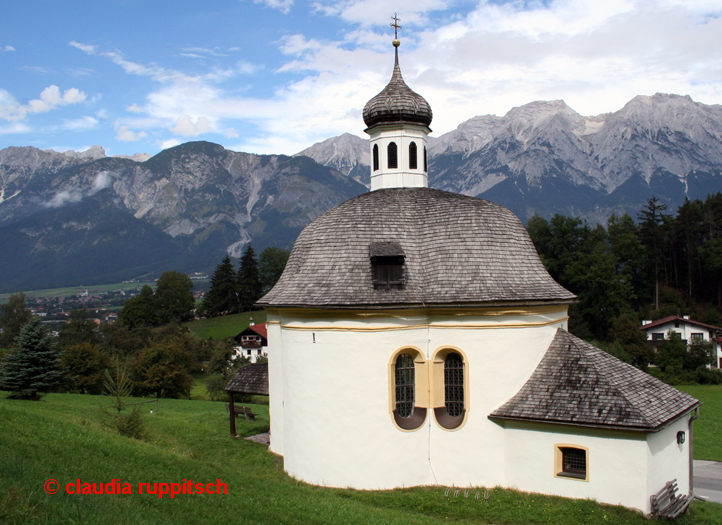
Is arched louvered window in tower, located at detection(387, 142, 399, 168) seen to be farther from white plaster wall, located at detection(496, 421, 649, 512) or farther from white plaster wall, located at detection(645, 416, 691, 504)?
white plaster wall, located at detection(645, 416, 691, 504)

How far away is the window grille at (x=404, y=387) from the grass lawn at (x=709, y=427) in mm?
14769

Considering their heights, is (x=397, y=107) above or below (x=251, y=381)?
above

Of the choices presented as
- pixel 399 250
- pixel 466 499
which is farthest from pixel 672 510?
pixel 399 250

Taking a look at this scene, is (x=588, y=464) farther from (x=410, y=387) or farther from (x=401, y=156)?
(x=401, y=156)

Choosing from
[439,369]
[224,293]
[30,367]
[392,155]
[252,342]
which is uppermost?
[392,155]

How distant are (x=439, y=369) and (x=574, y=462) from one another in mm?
4163

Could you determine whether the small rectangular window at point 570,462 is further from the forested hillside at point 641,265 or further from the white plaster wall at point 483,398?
the forested hillside at point 641,265

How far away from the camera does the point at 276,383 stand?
58.9ft

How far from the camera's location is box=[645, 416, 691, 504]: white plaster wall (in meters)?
12.8

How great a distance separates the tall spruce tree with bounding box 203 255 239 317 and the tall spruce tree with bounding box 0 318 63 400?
58.5 m

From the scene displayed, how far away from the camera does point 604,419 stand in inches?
512

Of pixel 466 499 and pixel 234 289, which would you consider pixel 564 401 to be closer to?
pixel 466 499

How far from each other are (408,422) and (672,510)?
6776 mm

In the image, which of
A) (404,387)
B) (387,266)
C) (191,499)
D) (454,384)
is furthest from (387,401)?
(191,499)
